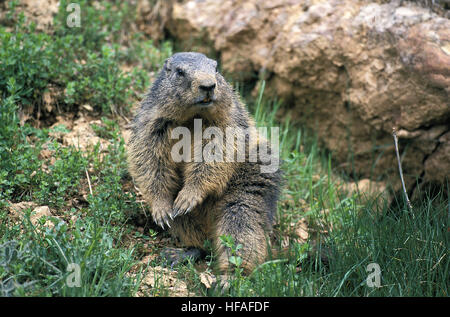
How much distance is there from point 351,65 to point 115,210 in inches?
147

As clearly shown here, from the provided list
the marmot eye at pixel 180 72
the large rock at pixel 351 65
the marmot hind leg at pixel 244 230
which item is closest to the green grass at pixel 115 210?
the marmot hind leg at pixel 244 230

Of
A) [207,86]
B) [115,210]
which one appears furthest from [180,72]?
[115,210]

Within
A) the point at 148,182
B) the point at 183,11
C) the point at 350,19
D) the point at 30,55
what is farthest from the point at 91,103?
the point at 350,19

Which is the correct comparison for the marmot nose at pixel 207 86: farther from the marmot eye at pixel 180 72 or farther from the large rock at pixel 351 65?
the large rock at pixel 351 65

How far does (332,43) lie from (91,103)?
335 centimetres

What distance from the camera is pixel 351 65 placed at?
22.0 feet

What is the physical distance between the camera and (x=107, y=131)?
246 inches

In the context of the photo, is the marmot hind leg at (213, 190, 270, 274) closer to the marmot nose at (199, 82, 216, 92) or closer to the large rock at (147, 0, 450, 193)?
the marmot nose at (199, 82, 216, 92)

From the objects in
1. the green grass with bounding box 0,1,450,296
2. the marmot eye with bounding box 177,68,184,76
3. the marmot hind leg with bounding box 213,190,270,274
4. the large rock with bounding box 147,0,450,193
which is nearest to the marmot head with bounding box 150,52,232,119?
the marmot eye with bounding box 177,68,184,76

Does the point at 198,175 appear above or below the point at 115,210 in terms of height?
above

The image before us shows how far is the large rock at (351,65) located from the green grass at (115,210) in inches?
17.8

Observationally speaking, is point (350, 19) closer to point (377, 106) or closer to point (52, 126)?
point (377, 106)

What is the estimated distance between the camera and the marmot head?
4598mm

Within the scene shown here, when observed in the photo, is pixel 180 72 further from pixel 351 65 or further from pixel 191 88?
pixel 351 65
